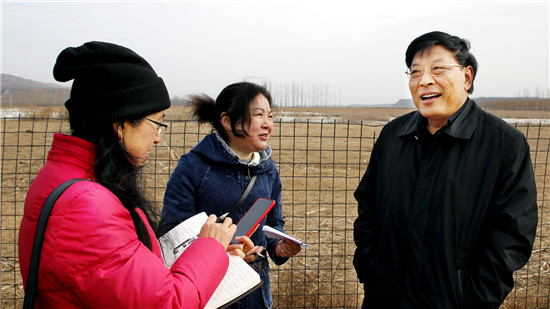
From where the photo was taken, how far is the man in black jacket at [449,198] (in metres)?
1.77

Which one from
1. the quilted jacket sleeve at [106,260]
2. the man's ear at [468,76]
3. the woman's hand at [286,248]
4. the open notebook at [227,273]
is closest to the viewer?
the quilted jacket sleeve at [106,260]

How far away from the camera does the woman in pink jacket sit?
110 cm

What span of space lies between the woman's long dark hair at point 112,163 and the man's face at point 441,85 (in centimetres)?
144

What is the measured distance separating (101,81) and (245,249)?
1.17 meters

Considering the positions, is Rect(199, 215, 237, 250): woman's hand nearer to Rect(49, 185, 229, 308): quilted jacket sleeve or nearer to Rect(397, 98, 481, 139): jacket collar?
Rect(49, 185, 229, 308): quilted jacket sleeve

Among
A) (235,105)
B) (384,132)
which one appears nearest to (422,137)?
(384,132)

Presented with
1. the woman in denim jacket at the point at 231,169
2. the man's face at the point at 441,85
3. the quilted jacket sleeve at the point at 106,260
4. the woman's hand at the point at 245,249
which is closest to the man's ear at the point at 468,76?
the man's face at the point at 441,85

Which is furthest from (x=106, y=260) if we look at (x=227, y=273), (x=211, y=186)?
(x=211, y=186)

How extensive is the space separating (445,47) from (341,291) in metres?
3.38

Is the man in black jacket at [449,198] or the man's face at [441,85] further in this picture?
the man's face at [441,85]

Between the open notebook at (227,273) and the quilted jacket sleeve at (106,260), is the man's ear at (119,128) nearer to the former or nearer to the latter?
the quilted jacket sleeve at (106,260)

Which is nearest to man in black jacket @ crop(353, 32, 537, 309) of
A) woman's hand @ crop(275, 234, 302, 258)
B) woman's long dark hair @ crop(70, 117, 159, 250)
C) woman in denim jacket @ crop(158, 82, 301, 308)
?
woman's hand @ crop(275, 234, 302, 258)

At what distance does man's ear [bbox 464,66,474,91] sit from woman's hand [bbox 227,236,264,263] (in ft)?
4.54

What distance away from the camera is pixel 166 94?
152cm
